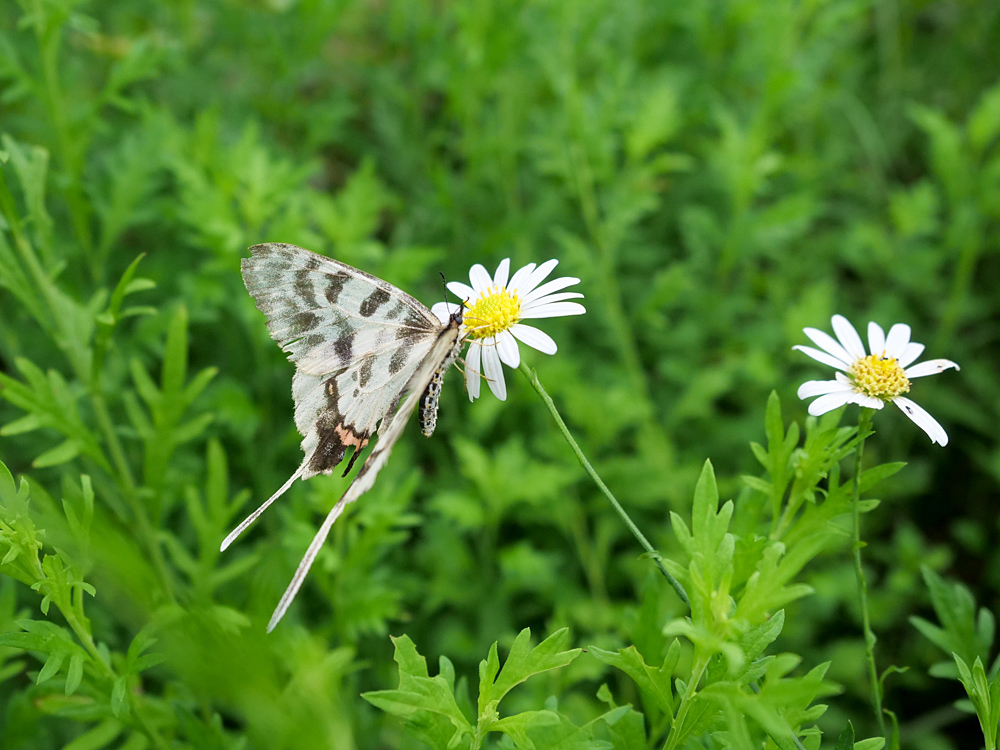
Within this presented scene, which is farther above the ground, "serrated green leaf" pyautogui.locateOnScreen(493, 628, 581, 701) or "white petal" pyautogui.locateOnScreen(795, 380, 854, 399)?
"white petal" pyautogui.locateOnScreen(795, 380, 854, 399)

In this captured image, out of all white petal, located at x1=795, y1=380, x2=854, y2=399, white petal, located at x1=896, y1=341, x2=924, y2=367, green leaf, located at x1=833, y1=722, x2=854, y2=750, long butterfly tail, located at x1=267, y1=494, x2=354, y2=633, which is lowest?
long butterfly tail, located at x1=267, y1=494, x2=354, y2=633

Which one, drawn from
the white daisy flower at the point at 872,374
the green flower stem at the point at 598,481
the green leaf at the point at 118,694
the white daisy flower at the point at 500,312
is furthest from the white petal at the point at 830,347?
the green leaf at the point at 118,694

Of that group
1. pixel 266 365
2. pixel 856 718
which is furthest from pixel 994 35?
pixel 266 365

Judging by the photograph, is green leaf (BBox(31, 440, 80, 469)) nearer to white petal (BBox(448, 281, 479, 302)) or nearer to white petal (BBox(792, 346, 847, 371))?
white petal (BBox(448, 281, 479, 302))

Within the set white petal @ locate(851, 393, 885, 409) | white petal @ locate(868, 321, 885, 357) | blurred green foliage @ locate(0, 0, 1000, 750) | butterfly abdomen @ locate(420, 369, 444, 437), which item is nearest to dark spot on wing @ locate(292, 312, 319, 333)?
butterfly abdomen @ locate(420, 369, 444, 437)

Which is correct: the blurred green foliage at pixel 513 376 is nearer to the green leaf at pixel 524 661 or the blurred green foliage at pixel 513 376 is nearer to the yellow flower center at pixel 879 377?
the green leaf at pixel 524 661
